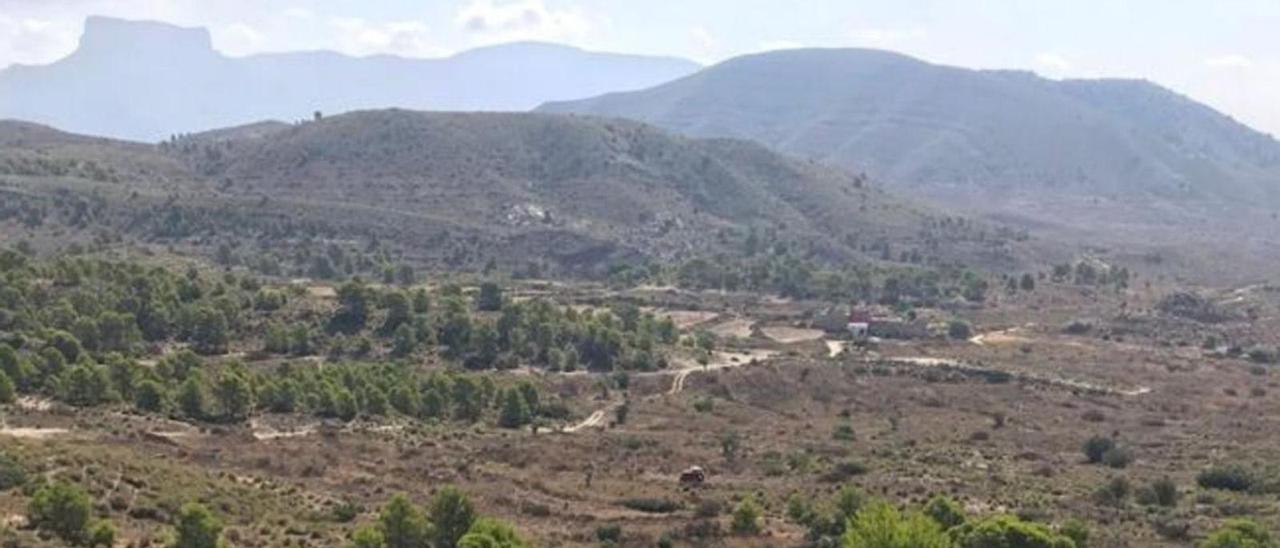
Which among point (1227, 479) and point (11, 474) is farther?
point (1227, 479)

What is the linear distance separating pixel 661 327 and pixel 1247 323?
88.4 meters

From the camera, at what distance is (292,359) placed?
10556 centimetres

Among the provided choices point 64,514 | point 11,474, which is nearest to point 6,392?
point 11,474

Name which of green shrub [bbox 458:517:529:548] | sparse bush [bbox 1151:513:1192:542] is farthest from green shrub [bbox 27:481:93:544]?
sparse bush [bbox 1151:513:1192:542]

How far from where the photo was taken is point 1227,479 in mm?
72188

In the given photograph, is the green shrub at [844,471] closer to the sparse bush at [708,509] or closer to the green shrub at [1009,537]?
the sparse bush at [708,509]

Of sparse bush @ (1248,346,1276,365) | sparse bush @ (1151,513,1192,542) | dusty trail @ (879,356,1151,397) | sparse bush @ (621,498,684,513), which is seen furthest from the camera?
sparse bush @ (1248,346,1276,365)

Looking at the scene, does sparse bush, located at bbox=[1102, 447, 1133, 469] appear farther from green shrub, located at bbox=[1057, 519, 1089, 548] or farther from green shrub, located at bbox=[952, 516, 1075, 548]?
green shrub, located at bbox=[952, 516, 1075, 548]

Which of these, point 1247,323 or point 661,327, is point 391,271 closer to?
point 661,327

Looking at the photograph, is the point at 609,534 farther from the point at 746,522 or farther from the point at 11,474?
the point at 11,474

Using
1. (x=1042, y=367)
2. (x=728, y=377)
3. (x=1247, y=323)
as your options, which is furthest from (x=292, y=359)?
(x=1247, y=323)

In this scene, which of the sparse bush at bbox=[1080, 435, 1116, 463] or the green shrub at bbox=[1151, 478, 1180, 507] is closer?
the green shrub at bbox=[1151, 478, 1180, 507]

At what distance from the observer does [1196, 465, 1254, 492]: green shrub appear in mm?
71688

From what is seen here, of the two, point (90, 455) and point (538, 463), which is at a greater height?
point (90, 455)
